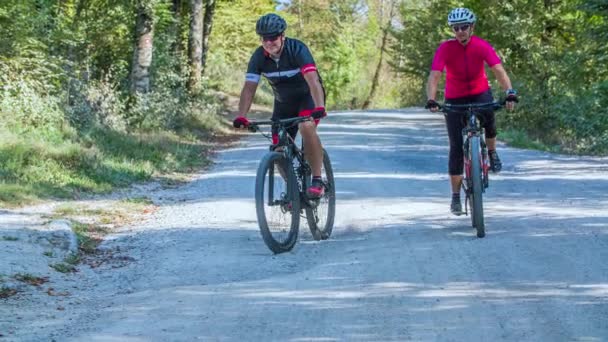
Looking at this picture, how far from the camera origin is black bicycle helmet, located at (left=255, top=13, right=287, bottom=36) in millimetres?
7848

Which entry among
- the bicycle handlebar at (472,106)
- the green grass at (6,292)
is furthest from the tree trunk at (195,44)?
the green grass at (6,292)

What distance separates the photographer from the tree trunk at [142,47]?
1995 centimetres

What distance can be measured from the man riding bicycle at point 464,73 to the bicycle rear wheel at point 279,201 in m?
1.55

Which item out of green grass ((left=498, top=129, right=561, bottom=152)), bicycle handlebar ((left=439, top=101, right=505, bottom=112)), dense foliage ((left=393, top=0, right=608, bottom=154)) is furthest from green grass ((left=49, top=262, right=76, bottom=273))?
green grass ((left=498, top=129, right=561, bottom=152))

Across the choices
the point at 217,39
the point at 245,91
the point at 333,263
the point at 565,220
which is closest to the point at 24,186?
the point at 245,91

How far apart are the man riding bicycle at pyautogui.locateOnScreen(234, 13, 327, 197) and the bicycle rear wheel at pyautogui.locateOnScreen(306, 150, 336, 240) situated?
0.20 m

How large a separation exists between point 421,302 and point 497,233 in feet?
9.22

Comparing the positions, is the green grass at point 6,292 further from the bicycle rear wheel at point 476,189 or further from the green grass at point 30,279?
the bicycle rear wheel at point 476,189

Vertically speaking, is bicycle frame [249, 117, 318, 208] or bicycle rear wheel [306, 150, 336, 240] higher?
bicycle frame [249, 117, 318, 208]

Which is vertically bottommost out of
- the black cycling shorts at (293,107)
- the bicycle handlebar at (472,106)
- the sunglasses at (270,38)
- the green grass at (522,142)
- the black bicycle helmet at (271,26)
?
the green grass at (522,142)

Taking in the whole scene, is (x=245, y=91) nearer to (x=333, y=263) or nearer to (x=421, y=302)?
(x=333, y=263)

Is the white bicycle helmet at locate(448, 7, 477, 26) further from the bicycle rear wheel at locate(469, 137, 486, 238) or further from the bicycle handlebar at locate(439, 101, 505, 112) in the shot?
the bicycle rear wheel at locate(469, 137, 486, 238)

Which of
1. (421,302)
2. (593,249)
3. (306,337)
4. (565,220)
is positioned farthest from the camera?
(565,220)

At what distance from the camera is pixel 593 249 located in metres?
7.56
